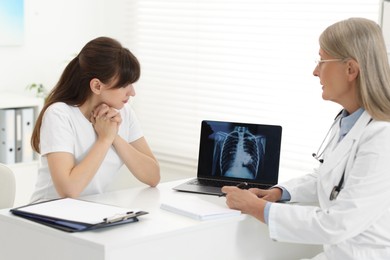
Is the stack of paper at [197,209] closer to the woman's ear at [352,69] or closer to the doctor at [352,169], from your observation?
the doctor at [352,169]

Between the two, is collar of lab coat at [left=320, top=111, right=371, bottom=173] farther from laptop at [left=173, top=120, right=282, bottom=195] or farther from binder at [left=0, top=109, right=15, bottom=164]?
binder at [left=0, top=109, right=15, bottom=164]

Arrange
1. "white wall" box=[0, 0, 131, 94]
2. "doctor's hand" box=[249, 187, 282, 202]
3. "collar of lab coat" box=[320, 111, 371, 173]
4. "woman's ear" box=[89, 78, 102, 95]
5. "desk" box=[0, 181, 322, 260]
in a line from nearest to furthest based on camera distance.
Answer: "desk" box=[0, 181, 322, 260] → "collar of lab coat" box=[320, 111, 371, 173] → "doctor's hand" box=[249, 187, 282, 202] → "woman's ear" box=[89, 78, 102, 95] → "white wall" box=[0, 0, 131, 94]

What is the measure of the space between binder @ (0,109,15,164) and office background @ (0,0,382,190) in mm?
341

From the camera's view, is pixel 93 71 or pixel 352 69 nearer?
pixel 352 69

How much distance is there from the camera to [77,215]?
203cm

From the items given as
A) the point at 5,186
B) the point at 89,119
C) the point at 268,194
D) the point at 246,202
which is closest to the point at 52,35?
the point at 5,186

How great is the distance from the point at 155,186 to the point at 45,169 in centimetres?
40

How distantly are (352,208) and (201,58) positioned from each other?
2.23m

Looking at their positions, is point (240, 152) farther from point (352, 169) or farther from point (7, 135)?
point (7, 135)

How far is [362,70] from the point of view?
2.07 m

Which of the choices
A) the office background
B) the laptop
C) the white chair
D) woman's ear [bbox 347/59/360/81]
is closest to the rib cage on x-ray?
the laptop

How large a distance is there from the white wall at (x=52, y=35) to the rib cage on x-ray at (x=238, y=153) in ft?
6.48

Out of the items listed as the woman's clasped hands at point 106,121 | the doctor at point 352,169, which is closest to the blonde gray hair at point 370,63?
the doctor at point 352,169

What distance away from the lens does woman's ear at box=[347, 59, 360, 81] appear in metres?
2.09
